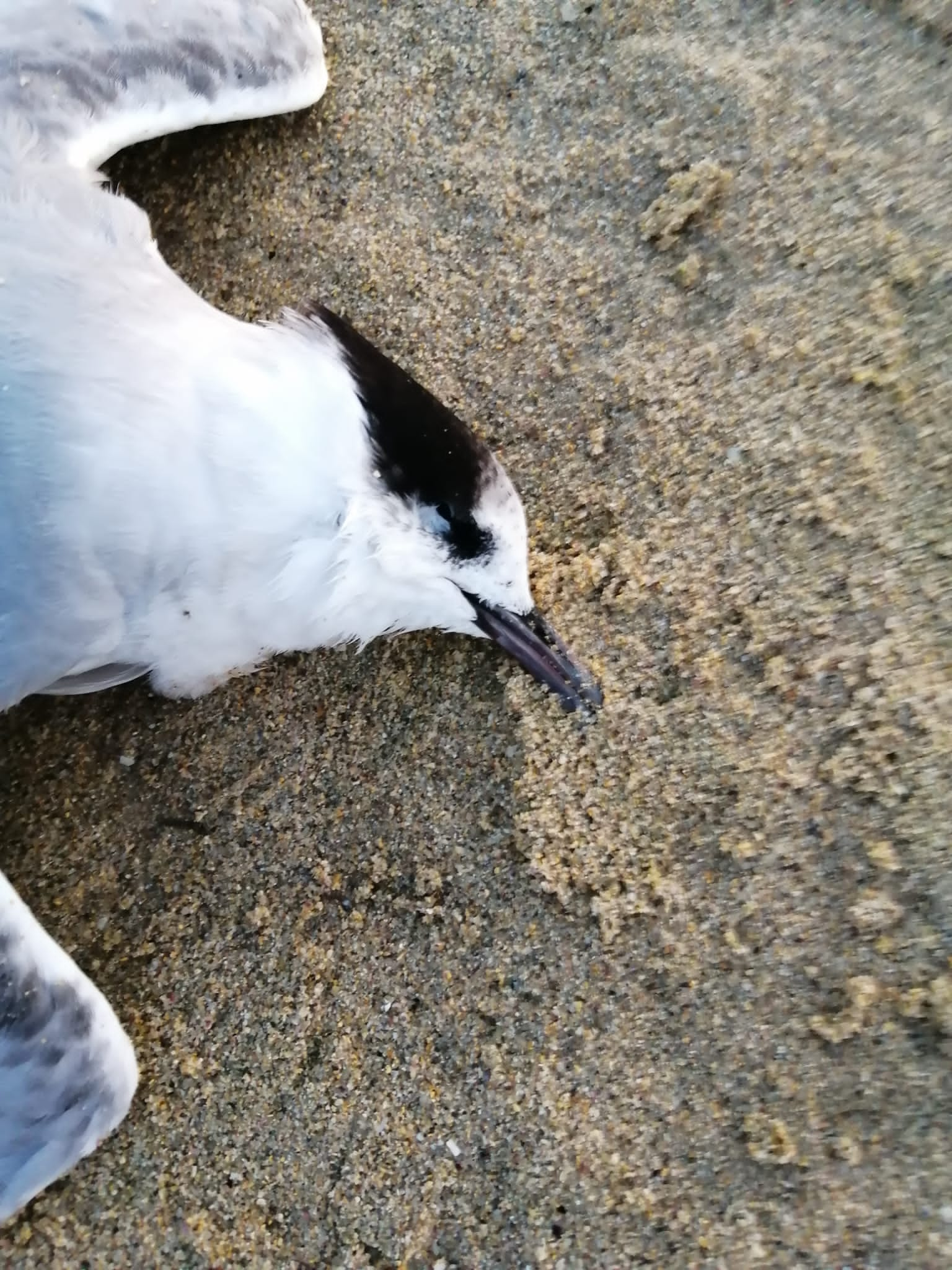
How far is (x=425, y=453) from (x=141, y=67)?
71 cm

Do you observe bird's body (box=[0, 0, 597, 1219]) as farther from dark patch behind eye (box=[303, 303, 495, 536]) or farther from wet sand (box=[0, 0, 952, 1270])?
wet sand (box=[0, 0, 952, 1270])

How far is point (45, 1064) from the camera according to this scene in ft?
3.89

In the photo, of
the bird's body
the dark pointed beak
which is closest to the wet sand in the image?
the dark pointed beak

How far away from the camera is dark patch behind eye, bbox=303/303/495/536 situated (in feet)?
4.23

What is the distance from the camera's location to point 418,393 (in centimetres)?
132

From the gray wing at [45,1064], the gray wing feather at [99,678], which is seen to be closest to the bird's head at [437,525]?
the gray wing feather at [99,678]

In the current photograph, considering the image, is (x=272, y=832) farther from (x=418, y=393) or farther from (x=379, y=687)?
(x=418, y=393)

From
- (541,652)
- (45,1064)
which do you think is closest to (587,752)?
(541,652)

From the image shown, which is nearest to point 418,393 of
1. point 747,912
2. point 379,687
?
point 379,687

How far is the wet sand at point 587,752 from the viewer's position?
124 cm

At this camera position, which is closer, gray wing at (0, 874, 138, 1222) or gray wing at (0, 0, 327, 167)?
gray wing at (0, 874, 138, 1222)

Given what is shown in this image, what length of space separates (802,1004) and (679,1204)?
0.99 ft

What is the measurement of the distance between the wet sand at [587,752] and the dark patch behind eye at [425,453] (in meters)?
0.19

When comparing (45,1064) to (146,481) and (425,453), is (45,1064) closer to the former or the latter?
(146,481)
